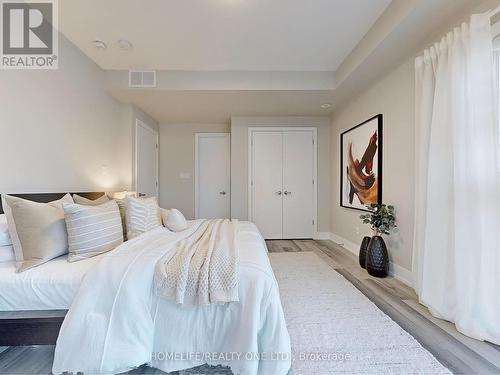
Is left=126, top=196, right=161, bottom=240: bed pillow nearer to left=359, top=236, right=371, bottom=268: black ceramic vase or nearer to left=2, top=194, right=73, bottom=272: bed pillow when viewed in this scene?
left=2, top=194, right=73, bottom=272: bed pillow

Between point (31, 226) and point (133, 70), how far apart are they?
8.12 ft

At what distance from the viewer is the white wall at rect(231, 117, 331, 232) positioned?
15.1 feet

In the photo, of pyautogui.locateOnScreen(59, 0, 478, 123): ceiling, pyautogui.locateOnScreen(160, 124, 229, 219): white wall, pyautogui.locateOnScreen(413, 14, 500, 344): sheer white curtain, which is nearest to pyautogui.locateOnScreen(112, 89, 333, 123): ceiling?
pyautogui.locateOnScreen(59, 0, 478, 123): ceiling

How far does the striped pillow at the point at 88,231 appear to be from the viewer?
158 cm

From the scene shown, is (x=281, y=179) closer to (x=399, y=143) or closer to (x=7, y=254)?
(x=399, y=143)

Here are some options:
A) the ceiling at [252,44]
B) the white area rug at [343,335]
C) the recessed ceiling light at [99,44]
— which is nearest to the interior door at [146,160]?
the ceiling at [252,44]

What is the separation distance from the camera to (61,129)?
2.48 meters

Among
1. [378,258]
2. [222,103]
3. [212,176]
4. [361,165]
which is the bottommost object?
[378,258]

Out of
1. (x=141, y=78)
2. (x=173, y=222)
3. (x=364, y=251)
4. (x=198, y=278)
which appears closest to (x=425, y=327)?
(x=364, y=251)

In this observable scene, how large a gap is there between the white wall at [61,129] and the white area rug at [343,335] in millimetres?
2461

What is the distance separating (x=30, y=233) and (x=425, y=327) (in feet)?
8.90

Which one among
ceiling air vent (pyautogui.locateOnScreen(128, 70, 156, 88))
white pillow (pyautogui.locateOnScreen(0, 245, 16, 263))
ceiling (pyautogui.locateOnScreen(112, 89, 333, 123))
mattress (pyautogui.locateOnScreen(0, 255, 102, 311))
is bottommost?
mattress (pyautogui.locateOnScreen(0, 255, 102, 311))

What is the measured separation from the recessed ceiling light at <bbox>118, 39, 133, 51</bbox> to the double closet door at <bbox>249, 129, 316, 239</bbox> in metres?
2.38

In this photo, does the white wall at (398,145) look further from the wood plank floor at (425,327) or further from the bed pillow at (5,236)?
the bed pillow at (5,236)
